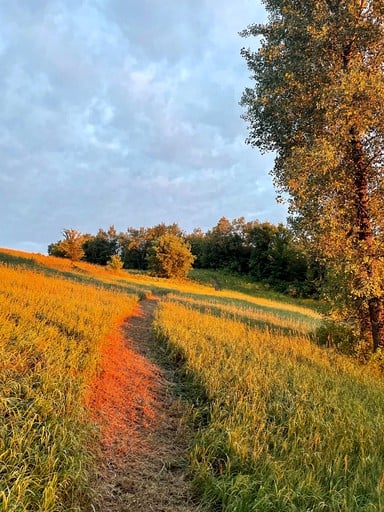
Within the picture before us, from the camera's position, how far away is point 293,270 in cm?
5600

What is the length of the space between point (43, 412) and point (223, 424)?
2104 mm

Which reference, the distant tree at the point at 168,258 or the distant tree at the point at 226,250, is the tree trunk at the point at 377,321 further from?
the distant tree at the point at 226,250

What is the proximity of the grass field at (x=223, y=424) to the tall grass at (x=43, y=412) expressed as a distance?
0.05 feet

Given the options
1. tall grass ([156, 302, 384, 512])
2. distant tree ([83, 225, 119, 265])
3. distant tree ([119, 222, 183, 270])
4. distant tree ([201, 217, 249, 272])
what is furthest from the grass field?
distant tree ([83, 225, 119, 265])

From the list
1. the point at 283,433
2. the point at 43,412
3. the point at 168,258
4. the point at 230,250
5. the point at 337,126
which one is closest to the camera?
the point at 43,412

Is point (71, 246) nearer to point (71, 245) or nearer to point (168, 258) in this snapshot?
point (71, 245)

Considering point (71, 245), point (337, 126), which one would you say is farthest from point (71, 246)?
point (337, 126)

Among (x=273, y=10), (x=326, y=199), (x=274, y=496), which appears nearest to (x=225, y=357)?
(x=274, y=496)

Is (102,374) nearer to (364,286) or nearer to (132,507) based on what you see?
(132,507)

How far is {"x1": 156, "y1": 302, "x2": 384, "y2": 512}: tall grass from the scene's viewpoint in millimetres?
3131

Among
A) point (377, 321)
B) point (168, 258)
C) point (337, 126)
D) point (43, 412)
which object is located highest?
point (337, 126)

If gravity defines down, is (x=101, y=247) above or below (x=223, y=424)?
above

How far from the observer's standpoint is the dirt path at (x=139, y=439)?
10.3 feet

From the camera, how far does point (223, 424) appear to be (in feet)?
13.7
